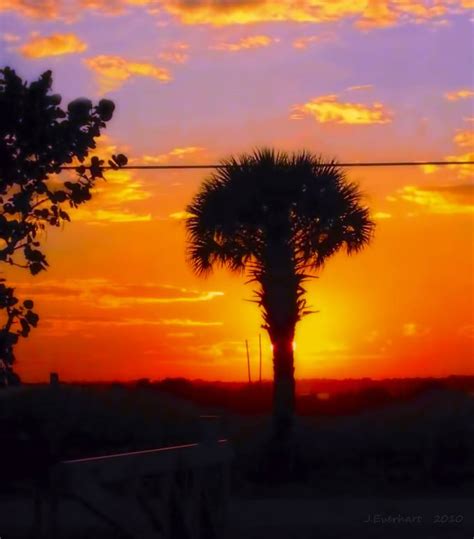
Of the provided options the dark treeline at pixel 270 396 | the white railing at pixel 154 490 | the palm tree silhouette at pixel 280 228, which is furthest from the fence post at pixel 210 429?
the dark treeline at pixel 270 396

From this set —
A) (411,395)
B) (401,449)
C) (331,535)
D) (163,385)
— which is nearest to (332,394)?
(411,395)

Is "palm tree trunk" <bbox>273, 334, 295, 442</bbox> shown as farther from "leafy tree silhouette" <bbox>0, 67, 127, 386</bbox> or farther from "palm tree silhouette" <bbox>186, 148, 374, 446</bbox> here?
"leafy tree silhouette" <bbox>0, 67, 127, 386</bbox>

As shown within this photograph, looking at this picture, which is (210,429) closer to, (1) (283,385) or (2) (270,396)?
(1) (283,385)

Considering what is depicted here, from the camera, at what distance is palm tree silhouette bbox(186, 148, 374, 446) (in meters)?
20.4

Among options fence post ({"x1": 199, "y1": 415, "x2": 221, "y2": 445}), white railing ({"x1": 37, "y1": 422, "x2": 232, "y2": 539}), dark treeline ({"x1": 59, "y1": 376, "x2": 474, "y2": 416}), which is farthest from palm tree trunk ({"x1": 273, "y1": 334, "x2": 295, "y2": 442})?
fence post ({"x1": 199, "y1": 415, "x2": 221, "y2": 445})

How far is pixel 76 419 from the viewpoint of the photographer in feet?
72.9

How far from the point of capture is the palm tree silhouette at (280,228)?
67.1 ft

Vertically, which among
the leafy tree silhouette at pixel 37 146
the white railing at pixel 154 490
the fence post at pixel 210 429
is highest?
the leafy tree silhouette at pixel 37 146

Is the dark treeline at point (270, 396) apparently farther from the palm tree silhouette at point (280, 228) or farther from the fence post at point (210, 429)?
the fence post at point (210, 429)

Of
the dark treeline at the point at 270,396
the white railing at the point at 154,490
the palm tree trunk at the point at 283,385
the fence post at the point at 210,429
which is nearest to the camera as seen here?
the white railing at the point at 154,490

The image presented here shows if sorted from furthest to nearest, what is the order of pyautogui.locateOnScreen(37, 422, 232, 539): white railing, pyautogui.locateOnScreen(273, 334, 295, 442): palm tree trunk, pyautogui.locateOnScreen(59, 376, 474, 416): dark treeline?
pyautogui.locateOnScreen(59, 376, 474, 416): dark treeline
pyautogui.locateOnScreen(273, 334, 295, 442): palm tree trunk
pyautogui.locateOnScreen(37, 422, 232, 539): white railing

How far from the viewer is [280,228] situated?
809 inches

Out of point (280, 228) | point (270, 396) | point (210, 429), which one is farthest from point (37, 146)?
point (270, 396)

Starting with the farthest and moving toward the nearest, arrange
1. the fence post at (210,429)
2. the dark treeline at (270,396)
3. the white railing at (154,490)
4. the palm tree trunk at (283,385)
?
1. the dark treeline at (270,396)
2. the palm tree trunk at (283,385)
3. the fence post at (210,429)
4. the white railing at (154,490)
